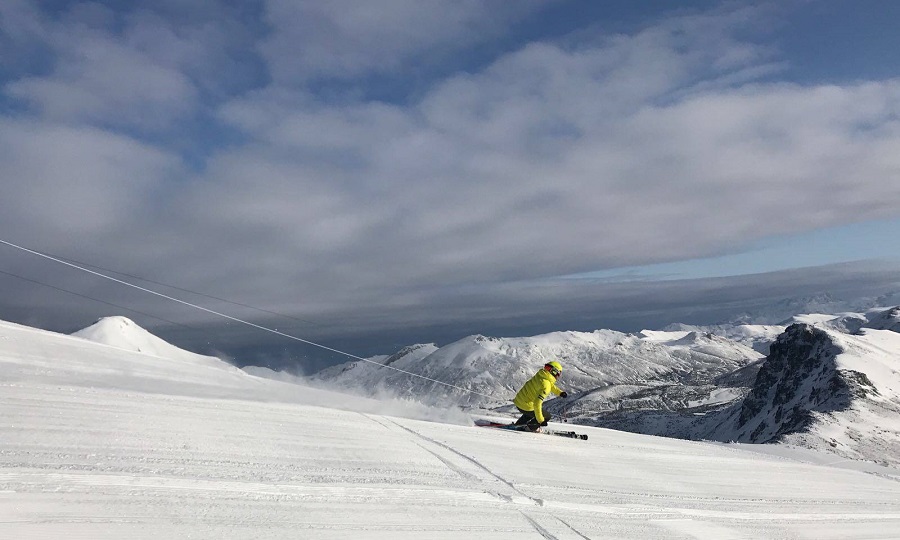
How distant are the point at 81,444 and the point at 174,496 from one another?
1.93 meters

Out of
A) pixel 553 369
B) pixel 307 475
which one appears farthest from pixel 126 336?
pixel 307 475

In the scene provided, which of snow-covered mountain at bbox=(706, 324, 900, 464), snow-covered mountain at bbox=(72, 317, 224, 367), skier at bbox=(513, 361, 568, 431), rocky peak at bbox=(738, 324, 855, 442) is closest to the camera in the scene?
skier at bbox=(513, 361, 568, 431)

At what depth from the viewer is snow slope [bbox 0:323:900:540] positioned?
6.35 metres

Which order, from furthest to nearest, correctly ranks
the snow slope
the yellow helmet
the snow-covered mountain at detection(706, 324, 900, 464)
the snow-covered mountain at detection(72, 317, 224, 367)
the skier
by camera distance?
1. the snow-covered mountain at detection(706, 324, 900, 464)
2. the snow-covered mountain at detection(72, 317, 224, 367)
3. the skier
4. the yellow helmet
5. the snow slope

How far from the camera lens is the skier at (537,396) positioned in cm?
1583

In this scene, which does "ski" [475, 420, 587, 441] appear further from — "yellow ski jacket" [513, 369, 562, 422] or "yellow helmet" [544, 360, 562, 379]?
"yellow helmet" [544, 360, 562, 379]

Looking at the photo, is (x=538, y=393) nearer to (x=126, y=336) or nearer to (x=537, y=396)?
(x=537, y=396)

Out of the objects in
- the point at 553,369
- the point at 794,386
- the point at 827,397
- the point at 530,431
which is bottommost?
the point at 794,386

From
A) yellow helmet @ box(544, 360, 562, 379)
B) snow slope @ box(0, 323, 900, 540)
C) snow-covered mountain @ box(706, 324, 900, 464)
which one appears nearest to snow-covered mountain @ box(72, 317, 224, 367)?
snow slope @ box(0, 323, 900, 540)

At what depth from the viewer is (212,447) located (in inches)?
328

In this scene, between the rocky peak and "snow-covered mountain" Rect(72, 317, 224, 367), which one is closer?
"snow-covered mountain" Rect(72, 317, 224, 367)

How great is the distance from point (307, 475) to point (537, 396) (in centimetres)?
901

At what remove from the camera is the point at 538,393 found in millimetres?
15945

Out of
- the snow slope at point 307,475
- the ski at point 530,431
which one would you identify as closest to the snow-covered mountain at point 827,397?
the ski at point 530,431
